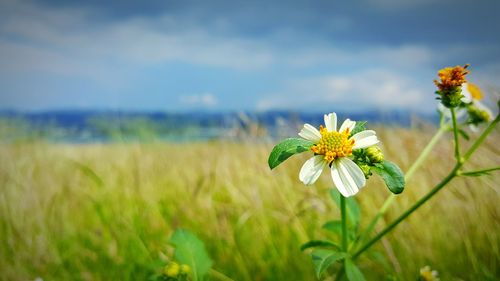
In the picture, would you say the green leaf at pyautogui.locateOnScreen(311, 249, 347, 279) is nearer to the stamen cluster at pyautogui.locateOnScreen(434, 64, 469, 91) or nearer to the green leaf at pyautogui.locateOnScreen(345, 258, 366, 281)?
the green leaf at pyautogui.locateOnScreen(345, 258, 366, 281)

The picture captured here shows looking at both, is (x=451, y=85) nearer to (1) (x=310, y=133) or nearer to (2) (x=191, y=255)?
(1) (x=310, y=133)

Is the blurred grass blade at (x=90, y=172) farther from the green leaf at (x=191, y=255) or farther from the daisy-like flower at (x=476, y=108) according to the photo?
the daisy-like flower at (x=476, y=108)

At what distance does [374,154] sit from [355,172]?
78mm

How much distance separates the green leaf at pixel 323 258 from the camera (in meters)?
1.13

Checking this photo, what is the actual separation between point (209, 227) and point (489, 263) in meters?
1.61

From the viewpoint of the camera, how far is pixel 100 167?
4.40 metres

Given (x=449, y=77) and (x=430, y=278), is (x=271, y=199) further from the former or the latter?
(x=449, y=77)

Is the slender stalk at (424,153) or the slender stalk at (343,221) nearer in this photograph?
the slender stalk at (343,221)

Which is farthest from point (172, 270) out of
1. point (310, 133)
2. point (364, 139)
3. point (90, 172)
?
point (90, 172)

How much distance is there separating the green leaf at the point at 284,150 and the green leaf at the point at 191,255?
0.59 meters

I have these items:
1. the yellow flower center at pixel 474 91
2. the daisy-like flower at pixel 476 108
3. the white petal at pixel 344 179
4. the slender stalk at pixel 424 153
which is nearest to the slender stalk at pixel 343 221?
the white petal at pixel 344 179

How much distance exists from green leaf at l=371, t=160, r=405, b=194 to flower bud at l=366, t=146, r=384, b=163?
18 millimetres

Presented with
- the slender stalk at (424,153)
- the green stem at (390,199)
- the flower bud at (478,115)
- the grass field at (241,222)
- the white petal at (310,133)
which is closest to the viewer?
the white petal at (310,133)

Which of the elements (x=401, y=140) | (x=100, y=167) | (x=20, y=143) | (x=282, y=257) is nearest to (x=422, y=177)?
(x=401, y=140)
